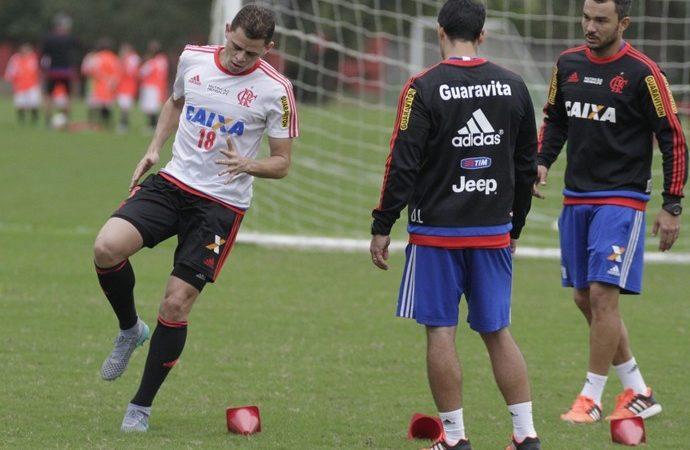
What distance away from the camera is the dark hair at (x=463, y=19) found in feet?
17.9

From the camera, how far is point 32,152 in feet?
74.3

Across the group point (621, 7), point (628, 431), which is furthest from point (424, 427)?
point (621, 7)

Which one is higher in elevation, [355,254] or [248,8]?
[248,8]

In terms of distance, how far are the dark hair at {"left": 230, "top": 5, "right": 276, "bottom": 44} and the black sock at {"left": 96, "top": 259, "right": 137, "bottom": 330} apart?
4.07ft

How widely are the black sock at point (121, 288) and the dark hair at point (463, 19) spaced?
76.6 inches

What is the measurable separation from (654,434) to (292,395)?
190cm

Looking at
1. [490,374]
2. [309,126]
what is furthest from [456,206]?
[309,126]

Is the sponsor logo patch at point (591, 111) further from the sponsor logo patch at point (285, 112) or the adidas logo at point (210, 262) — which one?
the adidas logo at point (210, 262)

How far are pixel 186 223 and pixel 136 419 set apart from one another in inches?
38.4

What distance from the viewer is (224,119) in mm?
6238

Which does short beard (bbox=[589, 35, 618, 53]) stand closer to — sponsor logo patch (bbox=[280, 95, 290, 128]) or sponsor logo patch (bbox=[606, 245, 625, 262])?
sponsor logo patch (bbox=[606, 245, 625, 262])

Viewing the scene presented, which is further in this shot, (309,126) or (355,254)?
(309,126)

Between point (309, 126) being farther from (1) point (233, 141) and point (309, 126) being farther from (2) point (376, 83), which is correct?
(1) point (233, 141)

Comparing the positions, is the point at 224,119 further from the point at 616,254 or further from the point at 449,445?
the point at 616,254
